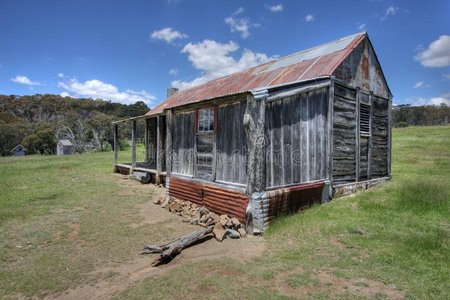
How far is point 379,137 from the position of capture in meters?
11.8

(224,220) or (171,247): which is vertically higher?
(224,220)

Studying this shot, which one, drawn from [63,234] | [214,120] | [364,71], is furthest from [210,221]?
[364,71]

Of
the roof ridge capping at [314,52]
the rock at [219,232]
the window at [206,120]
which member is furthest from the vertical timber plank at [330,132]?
the rock at [219,232]

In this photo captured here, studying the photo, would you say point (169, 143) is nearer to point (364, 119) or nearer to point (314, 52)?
point (314, 52)

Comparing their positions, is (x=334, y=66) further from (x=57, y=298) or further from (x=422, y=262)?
(x=57, y=298)

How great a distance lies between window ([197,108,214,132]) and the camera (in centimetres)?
944

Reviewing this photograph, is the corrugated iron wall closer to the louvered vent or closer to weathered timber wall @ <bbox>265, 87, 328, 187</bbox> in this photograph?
weathered timber wall @ <bbox>265, 87, 328, 187</bbox>

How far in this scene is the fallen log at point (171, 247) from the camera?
19.2 feet

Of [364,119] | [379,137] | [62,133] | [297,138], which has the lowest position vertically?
[297,138]

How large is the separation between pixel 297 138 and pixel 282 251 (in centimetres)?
346

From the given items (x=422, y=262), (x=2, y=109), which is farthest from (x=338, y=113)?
(x=2, y=109)

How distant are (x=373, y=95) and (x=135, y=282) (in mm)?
10180

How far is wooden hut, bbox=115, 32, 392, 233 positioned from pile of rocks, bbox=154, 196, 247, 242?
247 mm

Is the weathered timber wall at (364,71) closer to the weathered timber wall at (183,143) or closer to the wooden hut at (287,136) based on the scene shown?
the wooden hut at (287,136)
